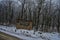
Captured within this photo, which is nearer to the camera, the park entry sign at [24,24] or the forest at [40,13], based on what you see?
the forest at [40,13]

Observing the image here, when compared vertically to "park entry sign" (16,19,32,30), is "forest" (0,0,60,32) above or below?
above

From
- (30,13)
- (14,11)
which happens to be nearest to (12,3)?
(14,11)

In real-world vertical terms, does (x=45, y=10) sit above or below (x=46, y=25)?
above

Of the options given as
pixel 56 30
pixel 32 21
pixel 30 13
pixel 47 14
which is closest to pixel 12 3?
pixel 30 13

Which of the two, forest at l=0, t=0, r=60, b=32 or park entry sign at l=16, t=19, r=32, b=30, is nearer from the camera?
forest at l=0, t=0, r=60, b=32

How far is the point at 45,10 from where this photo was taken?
14250 millimetres

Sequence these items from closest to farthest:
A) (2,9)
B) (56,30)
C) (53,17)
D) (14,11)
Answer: (56,30), (53,17), (14,11), (2,9)

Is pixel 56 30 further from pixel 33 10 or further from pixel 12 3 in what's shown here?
pixel 12 3

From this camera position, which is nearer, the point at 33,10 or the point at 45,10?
the point at 45,10

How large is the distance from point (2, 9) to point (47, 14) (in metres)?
10.3

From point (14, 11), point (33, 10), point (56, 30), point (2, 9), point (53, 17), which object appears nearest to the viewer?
point (56, 30)

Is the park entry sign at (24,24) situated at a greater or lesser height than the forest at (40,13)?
lesser

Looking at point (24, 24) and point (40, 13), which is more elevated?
point (40, 13)

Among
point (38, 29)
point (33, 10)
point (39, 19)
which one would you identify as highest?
point (33, 10)
